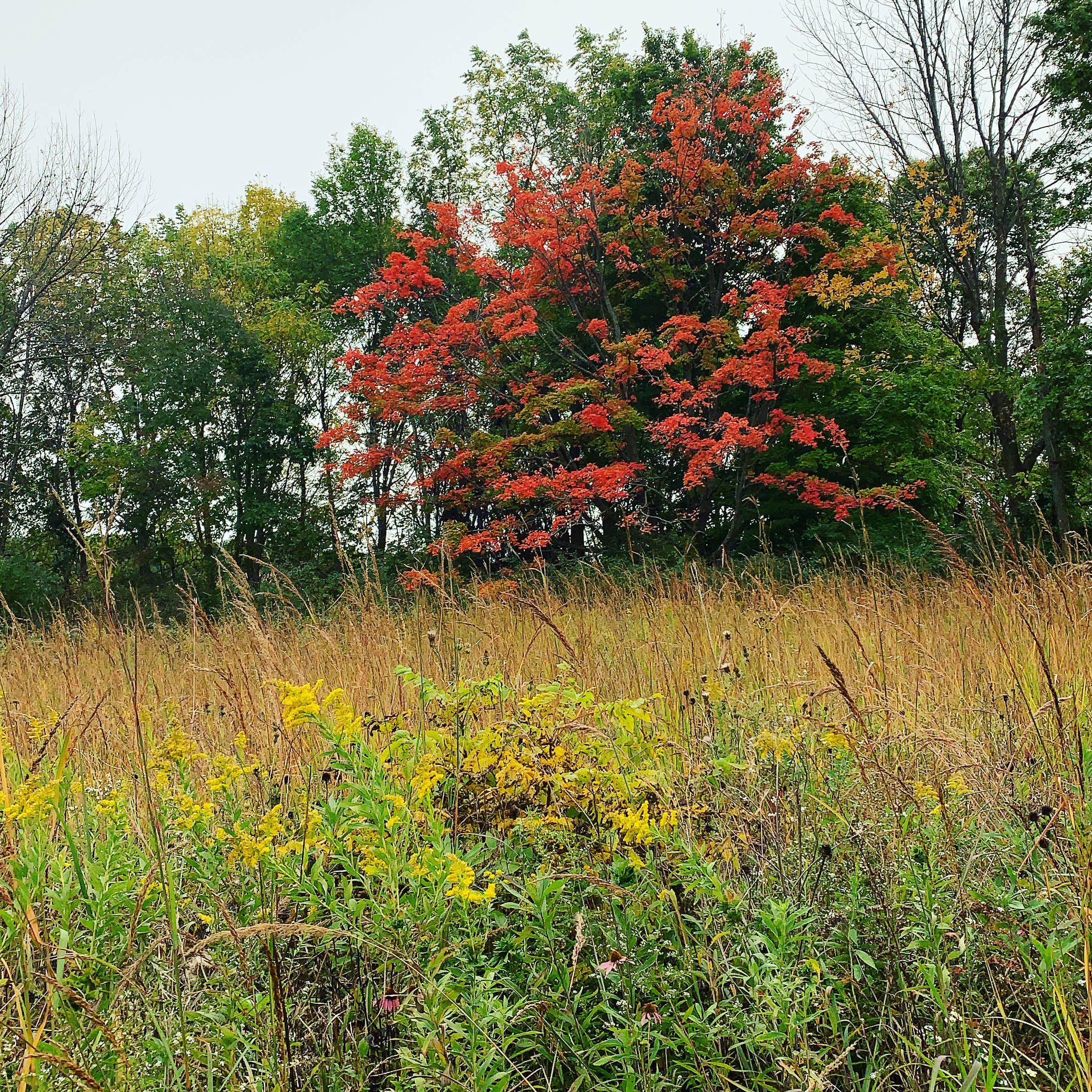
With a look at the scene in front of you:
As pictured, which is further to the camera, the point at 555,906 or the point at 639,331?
the point at 639,331

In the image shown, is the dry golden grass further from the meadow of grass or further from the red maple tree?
the red maple tree

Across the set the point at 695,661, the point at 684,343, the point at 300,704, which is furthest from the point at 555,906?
the point at 684,343

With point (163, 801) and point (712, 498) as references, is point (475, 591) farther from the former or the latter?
point (712, 498)

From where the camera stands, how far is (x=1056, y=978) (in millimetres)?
1419

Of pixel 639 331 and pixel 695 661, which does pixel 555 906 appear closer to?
pixel 695 661

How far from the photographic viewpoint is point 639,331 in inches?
492

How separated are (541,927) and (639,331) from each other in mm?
11770

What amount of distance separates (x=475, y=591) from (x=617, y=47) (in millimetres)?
Answer: 12563

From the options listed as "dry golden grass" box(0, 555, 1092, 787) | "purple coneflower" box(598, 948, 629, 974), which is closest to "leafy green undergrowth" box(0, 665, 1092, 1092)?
"purple coneflower" box(598, 948, 629, 974)

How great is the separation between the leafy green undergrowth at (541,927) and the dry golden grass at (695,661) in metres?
0.29

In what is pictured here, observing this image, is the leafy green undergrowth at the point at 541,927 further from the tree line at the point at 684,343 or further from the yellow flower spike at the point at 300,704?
the tree line at the point at 684,343

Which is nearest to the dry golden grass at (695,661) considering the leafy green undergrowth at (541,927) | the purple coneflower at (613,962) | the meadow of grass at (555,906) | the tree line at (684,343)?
the meadow of grass at (555,906)

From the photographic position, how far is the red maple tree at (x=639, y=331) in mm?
10742

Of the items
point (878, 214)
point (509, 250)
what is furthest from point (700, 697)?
point (509, 250)
